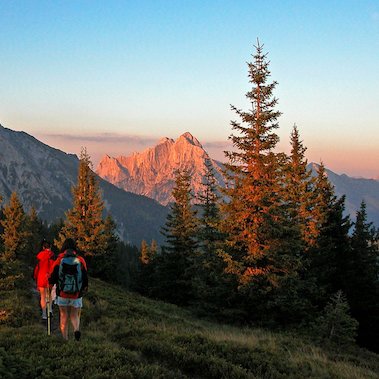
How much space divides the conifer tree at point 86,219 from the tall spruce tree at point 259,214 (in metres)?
24.9

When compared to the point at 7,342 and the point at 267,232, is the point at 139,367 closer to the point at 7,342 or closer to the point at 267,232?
the point at 7,342

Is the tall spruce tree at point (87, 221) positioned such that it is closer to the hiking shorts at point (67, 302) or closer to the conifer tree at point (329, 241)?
the conifer tree at point (329, 241)

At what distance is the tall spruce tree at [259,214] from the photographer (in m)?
17.9

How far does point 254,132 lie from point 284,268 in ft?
22.7

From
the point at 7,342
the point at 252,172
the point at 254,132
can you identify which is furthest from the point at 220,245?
the point at 7,342

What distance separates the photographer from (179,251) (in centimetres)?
3781

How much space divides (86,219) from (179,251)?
11.3 metres

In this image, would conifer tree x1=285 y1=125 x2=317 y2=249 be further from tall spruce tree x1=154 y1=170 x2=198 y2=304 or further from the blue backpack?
the blue backpack

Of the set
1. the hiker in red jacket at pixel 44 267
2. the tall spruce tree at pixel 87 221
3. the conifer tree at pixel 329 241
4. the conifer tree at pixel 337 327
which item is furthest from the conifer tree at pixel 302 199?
the tall spruce tree at pixel 87 221

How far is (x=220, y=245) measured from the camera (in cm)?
1903

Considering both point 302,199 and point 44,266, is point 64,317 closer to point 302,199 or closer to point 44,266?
point 44,266

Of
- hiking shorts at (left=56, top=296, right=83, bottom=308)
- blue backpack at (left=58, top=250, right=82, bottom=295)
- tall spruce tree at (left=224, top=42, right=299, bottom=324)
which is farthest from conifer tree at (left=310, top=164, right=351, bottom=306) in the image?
blue backpack at (left=58, top=250, right=82, bottom=295)

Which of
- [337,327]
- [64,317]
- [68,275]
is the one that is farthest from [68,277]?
[337,327]

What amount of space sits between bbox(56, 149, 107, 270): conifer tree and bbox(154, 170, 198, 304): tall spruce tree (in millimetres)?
7715
